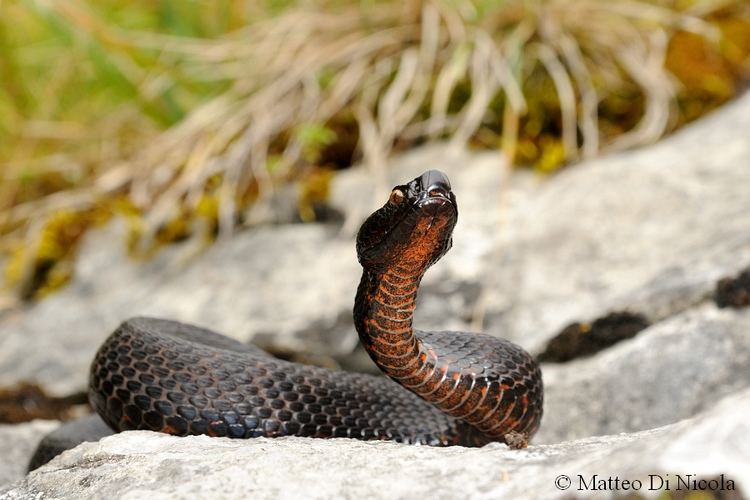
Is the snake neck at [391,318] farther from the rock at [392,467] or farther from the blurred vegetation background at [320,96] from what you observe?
the blurred vegetation background at [320,96]

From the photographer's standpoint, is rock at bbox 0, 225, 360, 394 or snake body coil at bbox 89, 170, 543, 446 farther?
rock at bbox 0, 225, 360, 394

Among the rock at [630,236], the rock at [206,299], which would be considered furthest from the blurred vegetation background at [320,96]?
the rock at [630,236]

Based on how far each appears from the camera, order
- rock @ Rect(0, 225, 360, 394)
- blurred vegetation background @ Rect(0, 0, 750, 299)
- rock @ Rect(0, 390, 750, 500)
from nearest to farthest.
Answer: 1. rock @ Rect(0, 390, 750, 500)
2. rock @ Rect(0, 225, 360, 394)
3. blurred vegetation background @ Rect(0, 0, 750, 299)

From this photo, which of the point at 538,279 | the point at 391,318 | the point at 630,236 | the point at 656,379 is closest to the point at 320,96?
the point at 538,279

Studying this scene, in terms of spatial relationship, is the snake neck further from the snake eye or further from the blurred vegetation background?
the blurred vegetation background

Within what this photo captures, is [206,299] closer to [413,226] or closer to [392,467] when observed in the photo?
[413,226]

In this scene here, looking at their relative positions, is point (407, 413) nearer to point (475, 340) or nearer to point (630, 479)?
point (475, 340)

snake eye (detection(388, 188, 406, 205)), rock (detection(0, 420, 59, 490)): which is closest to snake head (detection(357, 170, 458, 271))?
snake eye (detection(388, 188, 406, 205))
